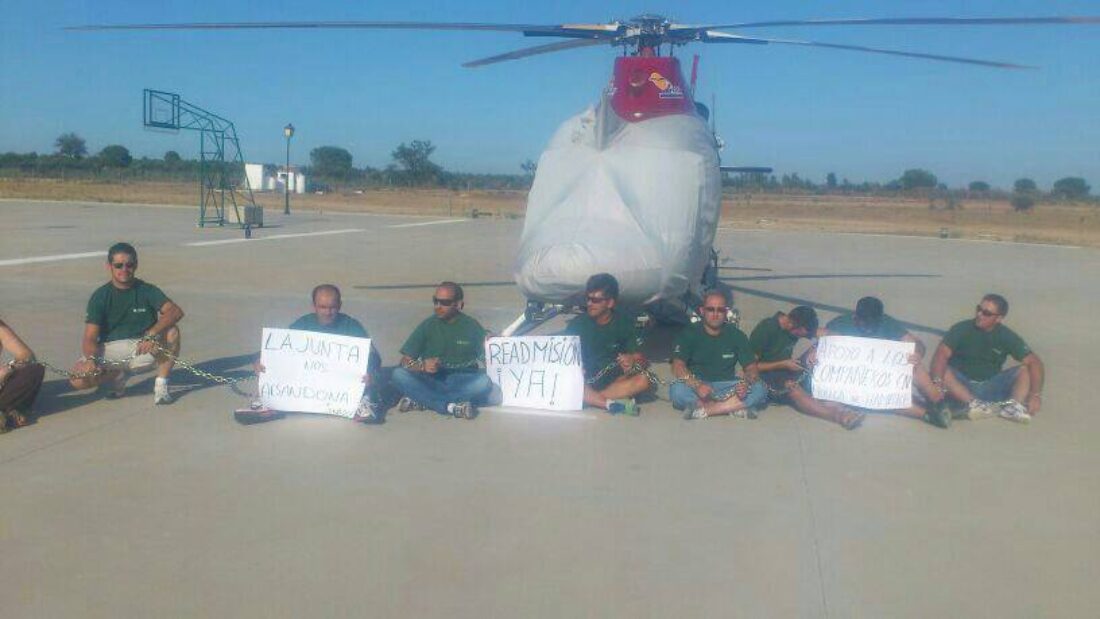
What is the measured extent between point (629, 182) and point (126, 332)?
4511 mm

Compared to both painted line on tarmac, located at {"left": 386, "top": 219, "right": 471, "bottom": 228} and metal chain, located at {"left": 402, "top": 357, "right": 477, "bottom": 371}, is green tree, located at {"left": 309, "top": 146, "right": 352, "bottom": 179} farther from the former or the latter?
metal chain, located at {"left": 402, "top": 357, "right": 477, "bottom": 371}

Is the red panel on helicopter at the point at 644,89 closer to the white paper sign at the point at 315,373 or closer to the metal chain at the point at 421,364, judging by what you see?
the metal chain at the point at 421,364

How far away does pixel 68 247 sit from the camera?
19672 millimetres

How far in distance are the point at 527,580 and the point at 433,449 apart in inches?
83.1

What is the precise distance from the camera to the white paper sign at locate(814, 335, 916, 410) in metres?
7.07

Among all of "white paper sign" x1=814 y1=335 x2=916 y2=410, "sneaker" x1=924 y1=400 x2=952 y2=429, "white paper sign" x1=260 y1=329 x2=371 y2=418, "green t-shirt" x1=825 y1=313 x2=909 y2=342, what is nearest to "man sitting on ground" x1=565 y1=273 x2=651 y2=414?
"white paper sign" x1=814 y1=335 x2=916 y2=410

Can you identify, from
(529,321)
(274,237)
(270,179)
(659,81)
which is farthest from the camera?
(270,179)

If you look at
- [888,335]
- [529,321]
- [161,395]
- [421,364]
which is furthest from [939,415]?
[161,395]

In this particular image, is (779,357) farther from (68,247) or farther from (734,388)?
(68,247)

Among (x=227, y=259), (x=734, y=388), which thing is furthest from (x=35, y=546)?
(x=227, y=259)

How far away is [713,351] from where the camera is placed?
7.21 m

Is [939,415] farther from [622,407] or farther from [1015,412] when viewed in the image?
[622,407]

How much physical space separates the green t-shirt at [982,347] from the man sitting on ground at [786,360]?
107 centimetres

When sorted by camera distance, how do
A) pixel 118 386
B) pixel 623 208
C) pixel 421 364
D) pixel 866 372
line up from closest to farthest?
pixel 421 364 < pixel 866 372 < pixel 118 386 < pixel 623 208
